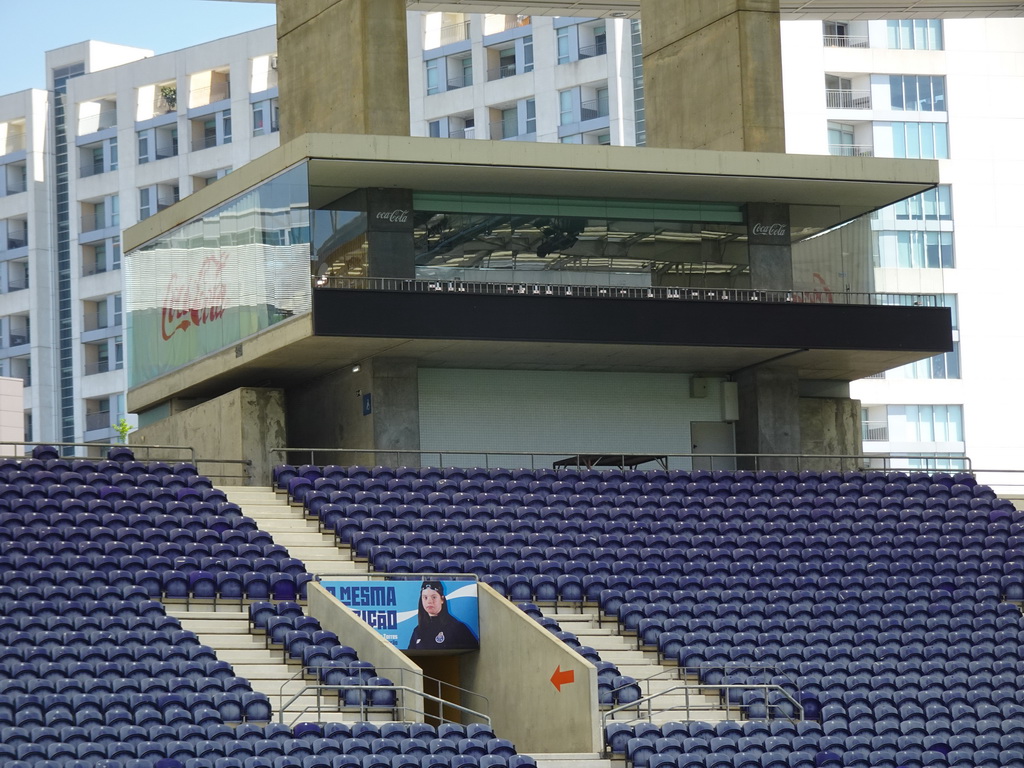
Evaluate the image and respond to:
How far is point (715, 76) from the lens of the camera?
32.9 meters

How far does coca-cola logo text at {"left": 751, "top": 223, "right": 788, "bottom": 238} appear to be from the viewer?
3216 cm

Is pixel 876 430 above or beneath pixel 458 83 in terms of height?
beneath

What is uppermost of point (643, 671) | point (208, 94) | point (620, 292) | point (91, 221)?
point (208, 94)

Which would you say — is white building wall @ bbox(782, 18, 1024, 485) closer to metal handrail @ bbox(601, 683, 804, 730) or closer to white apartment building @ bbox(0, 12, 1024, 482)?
white apartment building @ bbox(0, 12, 1024, 482)

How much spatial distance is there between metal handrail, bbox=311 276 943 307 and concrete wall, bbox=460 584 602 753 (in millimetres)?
7355

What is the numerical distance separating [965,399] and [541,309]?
42414mm

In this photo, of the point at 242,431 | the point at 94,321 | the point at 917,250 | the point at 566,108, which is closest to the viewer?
the point at 242,431

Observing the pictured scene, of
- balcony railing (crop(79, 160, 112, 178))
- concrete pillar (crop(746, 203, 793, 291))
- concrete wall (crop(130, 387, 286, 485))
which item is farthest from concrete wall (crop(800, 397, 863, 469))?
balcony railing (crop(79, 160, 112, 178))

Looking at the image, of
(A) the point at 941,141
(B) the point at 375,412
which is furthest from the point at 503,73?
(B) the point at 375,412

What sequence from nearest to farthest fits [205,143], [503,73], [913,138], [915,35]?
1. [915,35]
2. [913,138]
3. [503,73]
4. [205,143]

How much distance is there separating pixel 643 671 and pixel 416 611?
3104mm

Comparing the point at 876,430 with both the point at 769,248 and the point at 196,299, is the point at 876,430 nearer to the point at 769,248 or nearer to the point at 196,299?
the point at 769,248

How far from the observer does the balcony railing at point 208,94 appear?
254ft

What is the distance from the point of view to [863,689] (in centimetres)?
A: 2247
